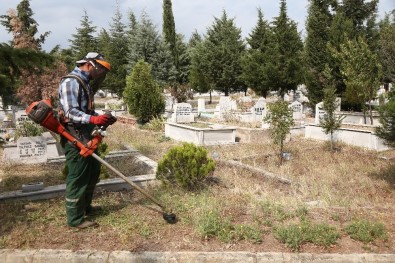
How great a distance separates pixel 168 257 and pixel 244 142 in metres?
9.33

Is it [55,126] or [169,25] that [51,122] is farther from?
[169,25]

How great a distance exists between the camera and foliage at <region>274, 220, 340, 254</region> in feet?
12.3

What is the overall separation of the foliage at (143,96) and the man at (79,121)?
12237mm

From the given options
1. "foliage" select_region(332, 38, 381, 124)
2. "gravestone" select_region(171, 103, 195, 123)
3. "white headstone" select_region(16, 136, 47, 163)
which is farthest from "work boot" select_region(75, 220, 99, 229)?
"foliage" select_region(332, 38, 381, 124)

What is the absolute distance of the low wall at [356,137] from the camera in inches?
434

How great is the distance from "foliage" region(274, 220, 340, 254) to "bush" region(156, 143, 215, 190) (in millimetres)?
2017

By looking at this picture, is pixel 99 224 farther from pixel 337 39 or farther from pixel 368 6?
pixel 368 6

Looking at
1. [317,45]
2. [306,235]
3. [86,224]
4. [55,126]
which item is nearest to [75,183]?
[86,224]

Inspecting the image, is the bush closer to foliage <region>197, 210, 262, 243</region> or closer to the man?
foliage <region>197, 210, 262, 243</region>

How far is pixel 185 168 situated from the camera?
19.0ft

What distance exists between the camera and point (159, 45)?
29.5 m

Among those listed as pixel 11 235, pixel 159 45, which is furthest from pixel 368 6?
pixel 11 235

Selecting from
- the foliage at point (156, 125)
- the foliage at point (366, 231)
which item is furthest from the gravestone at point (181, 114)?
the foliage at point (366, 231)

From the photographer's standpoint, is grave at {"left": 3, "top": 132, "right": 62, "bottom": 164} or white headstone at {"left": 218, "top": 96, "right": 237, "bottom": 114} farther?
white headstone at {"left": 218, "top": 96, "right": 237, "bottom": 114}
